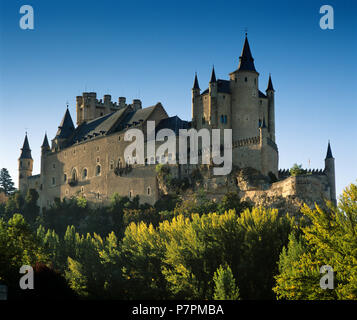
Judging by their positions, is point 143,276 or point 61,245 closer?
point 143,276

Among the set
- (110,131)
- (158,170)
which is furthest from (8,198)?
(158,170)

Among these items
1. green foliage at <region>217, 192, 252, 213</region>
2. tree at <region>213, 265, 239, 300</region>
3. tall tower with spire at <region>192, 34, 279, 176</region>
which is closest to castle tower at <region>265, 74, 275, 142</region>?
tall tower with spire at <region>192, 34, 279, 176</region>

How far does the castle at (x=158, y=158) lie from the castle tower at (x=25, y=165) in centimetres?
26

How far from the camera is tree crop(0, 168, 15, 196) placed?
118906mm

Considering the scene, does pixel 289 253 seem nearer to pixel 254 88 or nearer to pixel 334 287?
pixel 334 287

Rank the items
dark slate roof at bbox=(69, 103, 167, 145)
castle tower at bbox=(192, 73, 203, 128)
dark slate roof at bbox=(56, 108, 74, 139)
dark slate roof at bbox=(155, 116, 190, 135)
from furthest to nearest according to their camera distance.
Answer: dark slate roof at bbox=(56, 108, 74, 139)
dark slate roof at bbox=(69, 103, 167, 145)
dark slate roof at bbox=(155, 116, 190, 135)
castle tower at bbox=(192, 73, 203, 128)

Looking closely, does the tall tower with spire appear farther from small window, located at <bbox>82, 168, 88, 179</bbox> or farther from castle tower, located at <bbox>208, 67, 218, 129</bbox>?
small window, located at <bbox>82, 168, 88, 179</bbox>

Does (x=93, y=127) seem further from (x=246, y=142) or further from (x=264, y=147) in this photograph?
(x=264, y=147)

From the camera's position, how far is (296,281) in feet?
144

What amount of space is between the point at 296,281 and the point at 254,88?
142ft

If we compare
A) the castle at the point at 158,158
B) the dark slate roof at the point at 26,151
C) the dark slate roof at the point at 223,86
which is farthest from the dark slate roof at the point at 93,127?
the dark slate roof at the point at 223,86

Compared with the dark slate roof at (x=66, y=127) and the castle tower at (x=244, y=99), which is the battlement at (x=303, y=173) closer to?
the castle tower at (x=244, y=99)

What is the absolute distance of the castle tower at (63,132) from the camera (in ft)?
350

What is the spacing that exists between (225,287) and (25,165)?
6852 cm
